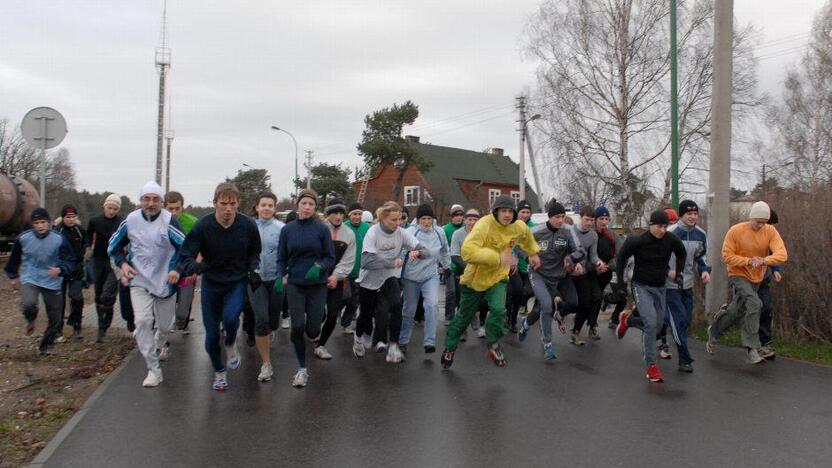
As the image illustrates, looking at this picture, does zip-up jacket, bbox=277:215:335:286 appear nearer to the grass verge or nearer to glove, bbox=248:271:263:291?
glove, bbox=248:271:263:291

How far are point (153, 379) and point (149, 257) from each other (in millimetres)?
1245

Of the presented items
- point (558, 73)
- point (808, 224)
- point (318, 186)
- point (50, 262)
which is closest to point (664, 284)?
point (808, 224)

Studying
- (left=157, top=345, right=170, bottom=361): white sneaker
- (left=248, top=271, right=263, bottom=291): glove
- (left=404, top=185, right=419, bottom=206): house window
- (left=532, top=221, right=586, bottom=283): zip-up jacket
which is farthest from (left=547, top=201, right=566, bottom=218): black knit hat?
(left=404, top=185, right=419, bottom=206): house window

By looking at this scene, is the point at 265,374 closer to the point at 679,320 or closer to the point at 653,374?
the point at 653,374

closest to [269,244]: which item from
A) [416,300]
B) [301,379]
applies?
[416,300]

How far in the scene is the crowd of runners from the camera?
6738 mm

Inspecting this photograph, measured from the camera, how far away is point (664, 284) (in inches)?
294

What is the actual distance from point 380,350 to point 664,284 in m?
3.56

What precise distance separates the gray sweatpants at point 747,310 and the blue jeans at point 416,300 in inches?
141

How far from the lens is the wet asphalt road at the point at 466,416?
4.82 meters

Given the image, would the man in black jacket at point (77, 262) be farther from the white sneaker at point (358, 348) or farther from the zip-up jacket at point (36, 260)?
the white sneaker at point (358, 348)

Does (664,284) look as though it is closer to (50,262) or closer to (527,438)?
(527,438)

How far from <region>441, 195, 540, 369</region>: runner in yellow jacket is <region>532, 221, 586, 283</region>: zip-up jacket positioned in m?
1.07

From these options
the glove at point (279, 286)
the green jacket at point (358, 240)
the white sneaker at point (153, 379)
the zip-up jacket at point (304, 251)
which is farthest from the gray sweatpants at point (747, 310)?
the white sneaker at point (153, 379)
